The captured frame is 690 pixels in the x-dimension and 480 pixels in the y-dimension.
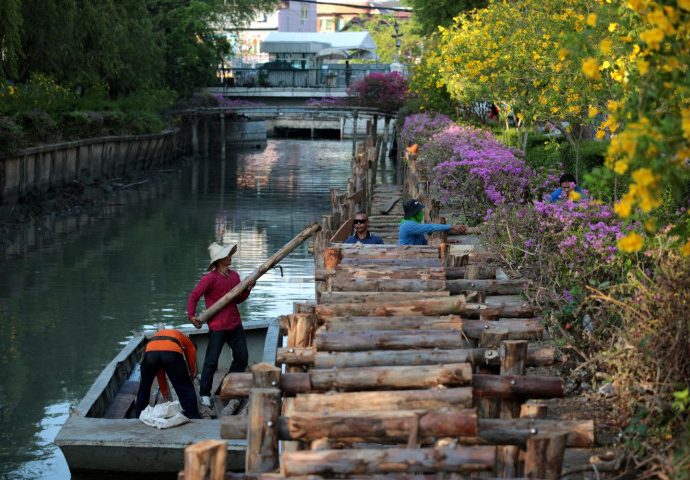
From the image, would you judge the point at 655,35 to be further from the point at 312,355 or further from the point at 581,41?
the point at 312,355

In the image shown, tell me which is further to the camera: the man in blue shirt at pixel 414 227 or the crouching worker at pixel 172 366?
the man in blue shirt at pixel 414 227

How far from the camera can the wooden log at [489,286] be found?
1164cm

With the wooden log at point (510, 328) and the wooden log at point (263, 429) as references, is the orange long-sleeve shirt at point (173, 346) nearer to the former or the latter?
the wooden log at point (510, 328)

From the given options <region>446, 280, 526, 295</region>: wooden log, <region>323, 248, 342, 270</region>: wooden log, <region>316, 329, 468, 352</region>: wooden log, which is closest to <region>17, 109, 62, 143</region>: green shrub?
<region>323, 248, 342, 270</region>: wooden log

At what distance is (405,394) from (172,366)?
5174mm

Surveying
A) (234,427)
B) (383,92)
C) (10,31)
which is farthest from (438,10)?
(234,427)

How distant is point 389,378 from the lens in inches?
339

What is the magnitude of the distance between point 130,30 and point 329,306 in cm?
4204

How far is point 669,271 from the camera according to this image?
916 centimetres

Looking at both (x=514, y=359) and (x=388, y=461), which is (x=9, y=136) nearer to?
(x=514, y=359)

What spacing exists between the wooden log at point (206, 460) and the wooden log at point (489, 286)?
15.6 feet

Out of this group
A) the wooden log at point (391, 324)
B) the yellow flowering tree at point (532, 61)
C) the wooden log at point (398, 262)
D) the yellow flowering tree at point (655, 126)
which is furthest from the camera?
the yellow flowering tree at point (532, 61)

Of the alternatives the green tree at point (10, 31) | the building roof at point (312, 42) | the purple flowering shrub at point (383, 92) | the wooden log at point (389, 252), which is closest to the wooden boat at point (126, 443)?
the wooden log at point (389, 252)

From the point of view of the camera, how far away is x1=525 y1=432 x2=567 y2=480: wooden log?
758 centimetres
